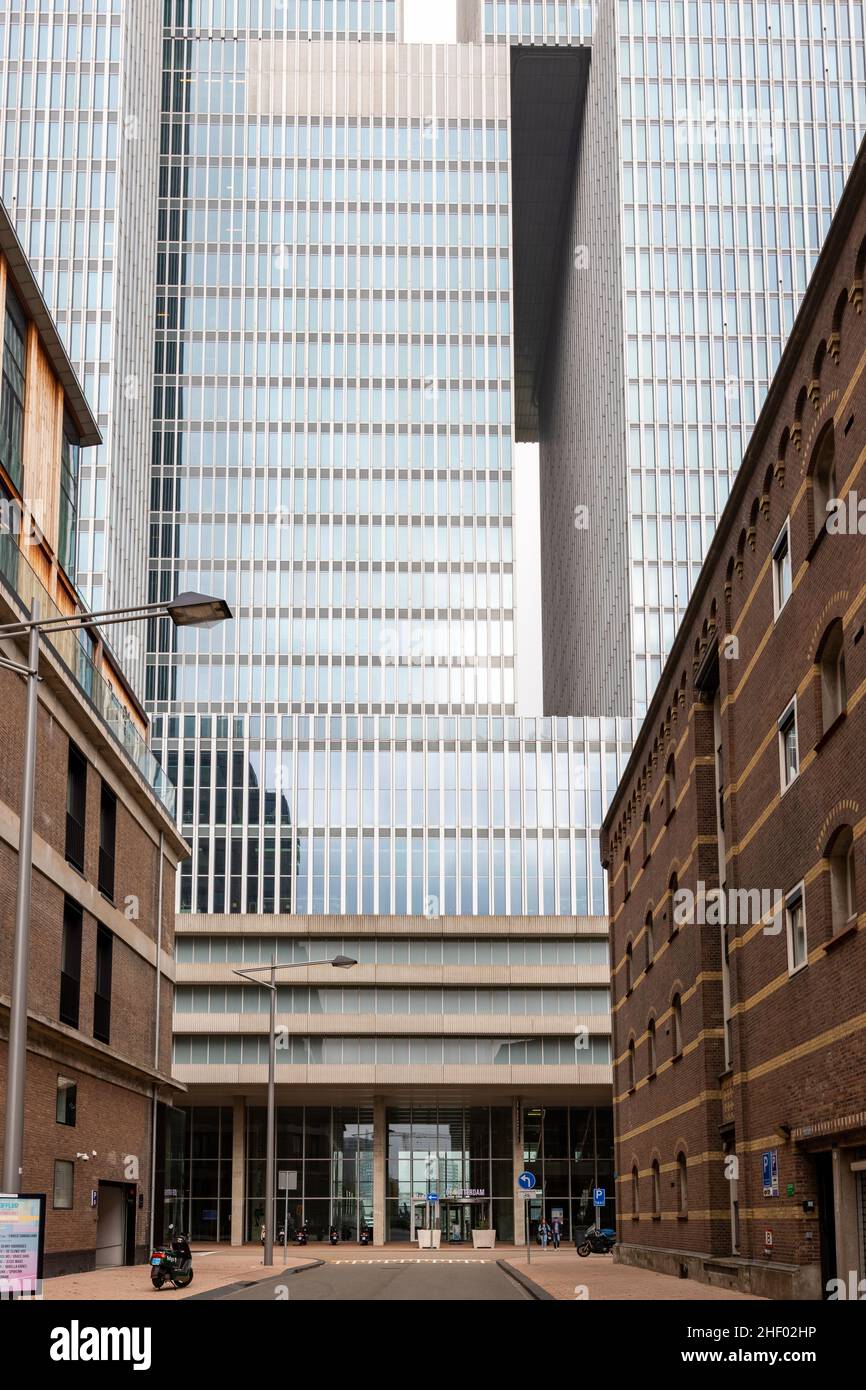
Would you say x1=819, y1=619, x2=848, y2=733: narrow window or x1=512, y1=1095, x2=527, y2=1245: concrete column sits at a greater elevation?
x1=819, y1=619, x2=848, y2=733: narrow window

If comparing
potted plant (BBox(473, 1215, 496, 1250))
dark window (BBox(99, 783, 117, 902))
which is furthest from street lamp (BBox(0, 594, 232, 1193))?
potted plant (BBox(473, 1215, 496, 1250))

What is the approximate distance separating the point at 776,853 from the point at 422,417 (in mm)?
89790

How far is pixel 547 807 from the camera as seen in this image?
305ft

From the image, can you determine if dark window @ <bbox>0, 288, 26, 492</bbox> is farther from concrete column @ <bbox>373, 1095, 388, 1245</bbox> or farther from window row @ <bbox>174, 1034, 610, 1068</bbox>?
concrete column @ <bbox>373, 1095, 388, 1245</bbox>

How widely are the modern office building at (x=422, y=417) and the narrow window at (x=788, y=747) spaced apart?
58.4m

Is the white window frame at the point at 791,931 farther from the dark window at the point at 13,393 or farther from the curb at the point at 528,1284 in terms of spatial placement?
the dark window at the point at 13,393

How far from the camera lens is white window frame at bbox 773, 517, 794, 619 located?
79.3 feet

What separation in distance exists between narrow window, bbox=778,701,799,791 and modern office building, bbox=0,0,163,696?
75.9m

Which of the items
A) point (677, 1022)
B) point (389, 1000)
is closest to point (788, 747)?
point (677, 1022)

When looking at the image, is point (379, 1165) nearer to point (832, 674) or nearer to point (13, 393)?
point (13, 393)

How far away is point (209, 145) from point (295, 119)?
6.73 metres

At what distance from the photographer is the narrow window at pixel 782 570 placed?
961 inches
